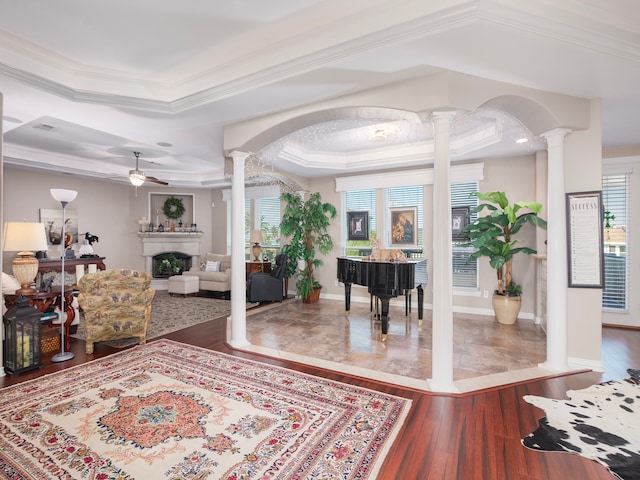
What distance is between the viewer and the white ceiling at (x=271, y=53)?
2215 mm

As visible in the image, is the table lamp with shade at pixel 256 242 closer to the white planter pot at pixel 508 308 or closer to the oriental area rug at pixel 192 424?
the oriental area rug at pixel 192 424

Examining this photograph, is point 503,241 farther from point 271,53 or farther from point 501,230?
point 271,53

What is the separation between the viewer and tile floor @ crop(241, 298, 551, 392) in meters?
3.12

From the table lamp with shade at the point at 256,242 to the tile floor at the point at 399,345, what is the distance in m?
1.88

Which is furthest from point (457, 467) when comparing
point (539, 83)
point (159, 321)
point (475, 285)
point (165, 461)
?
point (159, 321)

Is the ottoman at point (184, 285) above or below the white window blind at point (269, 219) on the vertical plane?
below

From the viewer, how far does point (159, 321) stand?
5.03 m

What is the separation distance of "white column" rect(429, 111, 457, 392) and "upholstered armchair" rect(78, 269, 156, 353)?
3.33 metres

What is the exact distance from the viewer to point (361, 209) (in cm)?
652

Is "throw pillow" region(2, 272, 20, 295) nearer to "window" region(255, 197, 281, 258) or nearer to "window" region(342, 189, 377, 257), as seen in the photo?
"window" region(255, 197, 281, 258)

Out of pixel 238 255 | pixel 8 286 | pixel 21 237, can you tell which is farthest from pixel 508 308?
pixel 8 286

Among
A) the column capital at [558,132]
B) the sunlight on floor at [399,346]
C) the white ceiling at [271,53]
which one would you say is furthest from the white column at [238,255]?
the column capital at [558,132]

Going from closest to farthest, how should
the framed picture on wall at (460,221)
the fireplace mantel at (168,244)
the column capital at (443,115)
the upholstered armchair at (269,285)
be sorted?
1. the column capital at (443,115)
2. the framed picture on wall at (460,221)
3. the upholstered armchair at (269,285)
4. the fireplace mantel at (168,244)

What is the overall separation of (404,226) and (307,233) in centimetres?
191
